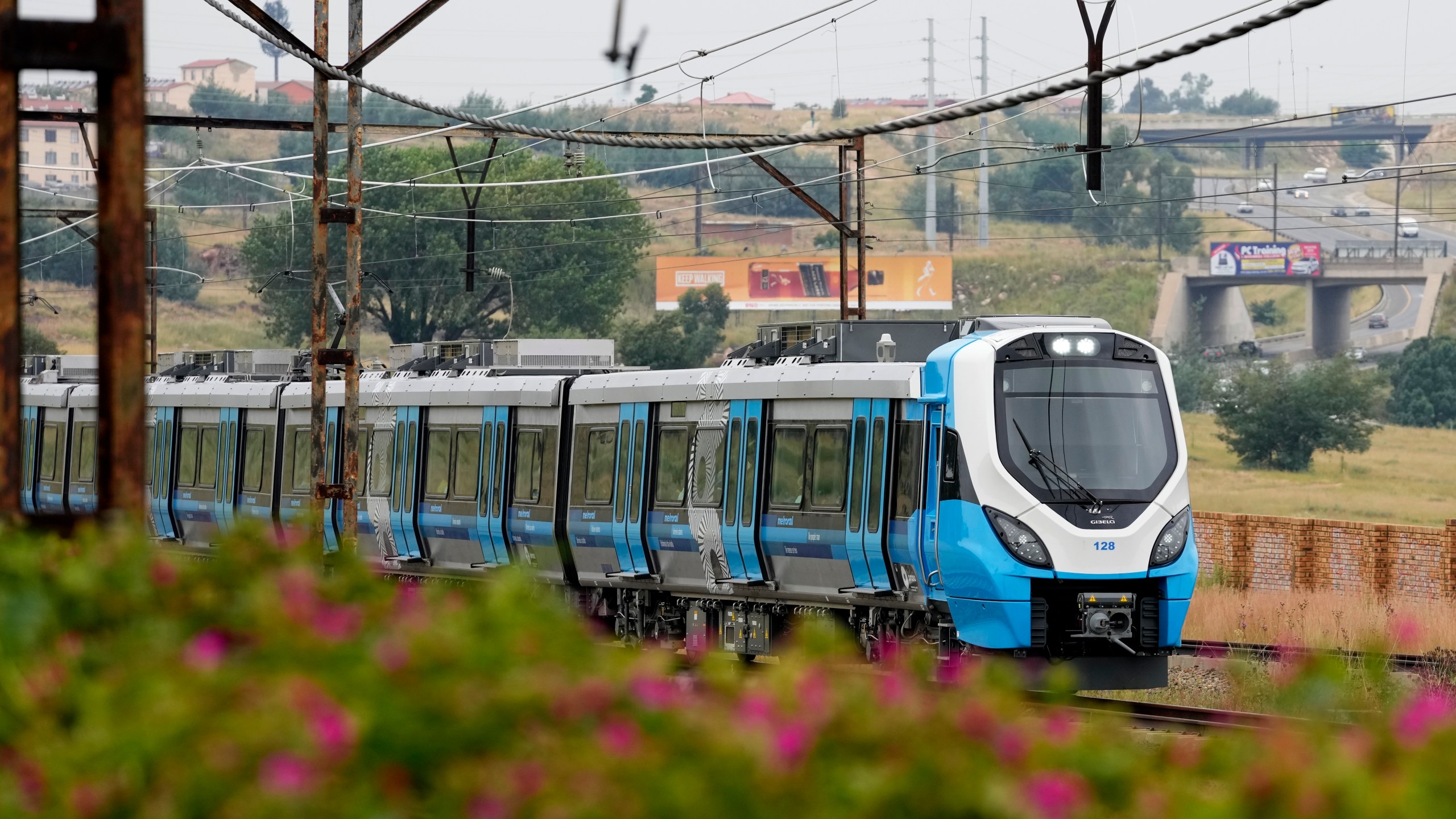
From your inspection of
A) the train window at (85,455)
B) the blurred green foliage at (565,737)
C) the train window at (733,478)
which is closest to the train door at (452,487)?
the train window at (733,478)

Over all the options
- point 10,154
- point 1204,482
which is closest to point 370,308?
point 1204,482

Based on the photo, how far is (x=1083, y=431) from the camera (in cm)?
1681

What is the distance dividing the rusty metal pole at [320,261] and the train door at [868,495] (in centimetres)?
578

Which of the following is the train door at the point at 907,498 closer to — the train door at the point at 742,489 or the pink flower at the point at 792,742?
the train door at the point at 742,489

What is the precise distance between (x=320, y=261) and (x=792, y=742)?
18866 millimetres

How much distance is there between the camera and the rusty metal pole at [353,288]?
68.9ft

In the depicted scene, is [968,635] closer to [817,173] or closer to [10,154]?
[10,154]

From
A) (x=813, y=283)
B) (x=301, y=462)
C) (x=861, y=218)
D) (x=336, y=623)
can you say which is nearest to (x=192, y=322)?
(x=813, y=283)

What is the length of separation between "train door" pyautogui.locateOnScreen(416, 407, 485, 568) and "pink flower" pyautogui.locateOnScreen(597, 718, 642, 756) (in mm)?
20727

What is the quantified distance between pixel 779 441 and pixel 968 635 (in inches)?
139

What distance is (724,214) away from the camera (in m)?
181

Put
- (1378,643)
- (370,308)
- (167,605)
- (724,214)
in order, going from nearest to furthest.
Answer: (1378,643) < (167,605) < (370,308) < (724,214)

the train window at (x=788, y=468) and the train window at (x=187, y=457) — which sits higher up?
the train window at (x=788, y=468)

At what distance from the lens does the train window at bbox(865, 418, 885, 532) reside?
17.7 m
